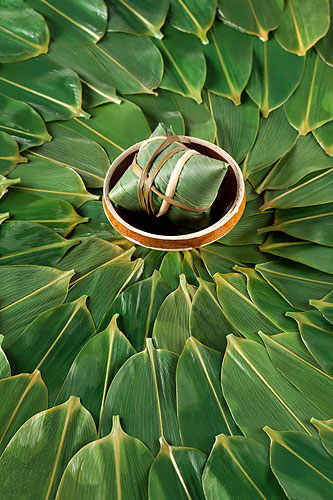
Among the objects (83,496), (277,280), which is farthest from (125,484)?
(277,280)

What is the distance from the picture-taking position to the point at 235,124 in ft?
3.11

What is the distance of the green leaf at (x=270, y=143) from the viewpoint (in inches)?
35.9

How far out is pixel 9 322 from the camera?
0.76 m

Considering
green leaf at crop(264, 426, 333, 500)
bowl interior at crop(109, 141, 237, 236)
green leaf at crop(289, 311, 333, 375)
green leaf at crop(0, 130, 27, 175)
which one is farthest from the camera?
green leaf at crop(0, 130, 27, 175)

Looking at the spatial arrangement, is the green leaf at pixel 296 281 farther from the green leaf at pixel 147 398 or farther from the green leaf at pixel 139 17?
the green leaf at pixel 139 17

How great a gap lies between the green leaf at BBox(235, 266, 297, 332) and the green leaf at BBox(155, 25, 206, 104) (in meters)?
0.39

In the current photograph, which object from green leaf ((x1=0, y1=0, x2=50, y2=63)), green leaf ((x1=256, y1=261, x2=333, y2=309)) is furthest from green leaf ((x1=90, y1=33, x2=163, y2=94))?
green leaf ((x1=256, y1=261, x2=333, y2=309))

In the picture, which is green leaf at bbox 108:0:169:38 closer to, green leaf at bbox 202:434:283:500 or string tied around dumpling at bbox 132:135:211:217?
string tied around dumpling at bbox 132:135:211:217

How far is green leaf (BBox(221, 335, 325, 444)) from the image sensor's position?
0.64 meters

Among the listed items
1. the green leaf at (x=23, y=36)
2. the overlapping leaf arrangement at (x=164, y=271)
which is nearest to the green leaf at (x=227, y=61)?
the overlapping leaf arrangement at (x=164, y=271)

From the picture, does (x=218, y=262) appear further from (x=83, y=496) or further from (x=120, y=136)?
(x=83, y=496)

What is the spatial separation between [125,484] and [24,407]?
0.17 metres

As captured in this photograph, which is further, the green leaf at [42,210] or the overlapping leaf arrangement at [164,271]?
the green leaf at [42,210]

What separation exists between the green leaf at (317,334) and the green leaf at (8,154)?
0.57 metres
